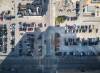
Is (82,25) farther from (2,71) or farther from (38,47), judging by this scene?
(2,71)

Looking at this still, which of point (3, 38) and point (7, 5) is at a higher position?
point (7, 5)

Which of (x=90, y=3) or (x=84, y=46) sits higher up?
(x=90, y=3)

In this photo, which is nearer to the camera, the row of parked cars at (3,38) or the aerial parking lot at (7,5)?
the row of parked cars at (3,38)

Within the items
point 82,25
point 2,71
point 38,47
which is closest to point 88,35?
point 82,25

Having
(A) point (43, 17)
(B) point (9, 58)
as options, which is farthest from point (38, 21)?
(B) point (9, 58)

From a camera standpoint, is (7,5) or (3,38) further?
(7,5)

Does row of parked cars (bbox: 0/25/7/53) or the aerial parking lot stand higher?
the aerial parking lot

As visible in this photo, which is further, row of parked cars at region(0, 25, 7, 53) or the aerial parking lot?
the aerial parking lot

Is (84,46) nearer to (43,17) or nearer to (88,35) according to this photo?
(88,35)

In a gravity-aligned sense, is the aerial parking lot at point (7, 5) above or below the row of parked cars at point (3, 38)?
above
